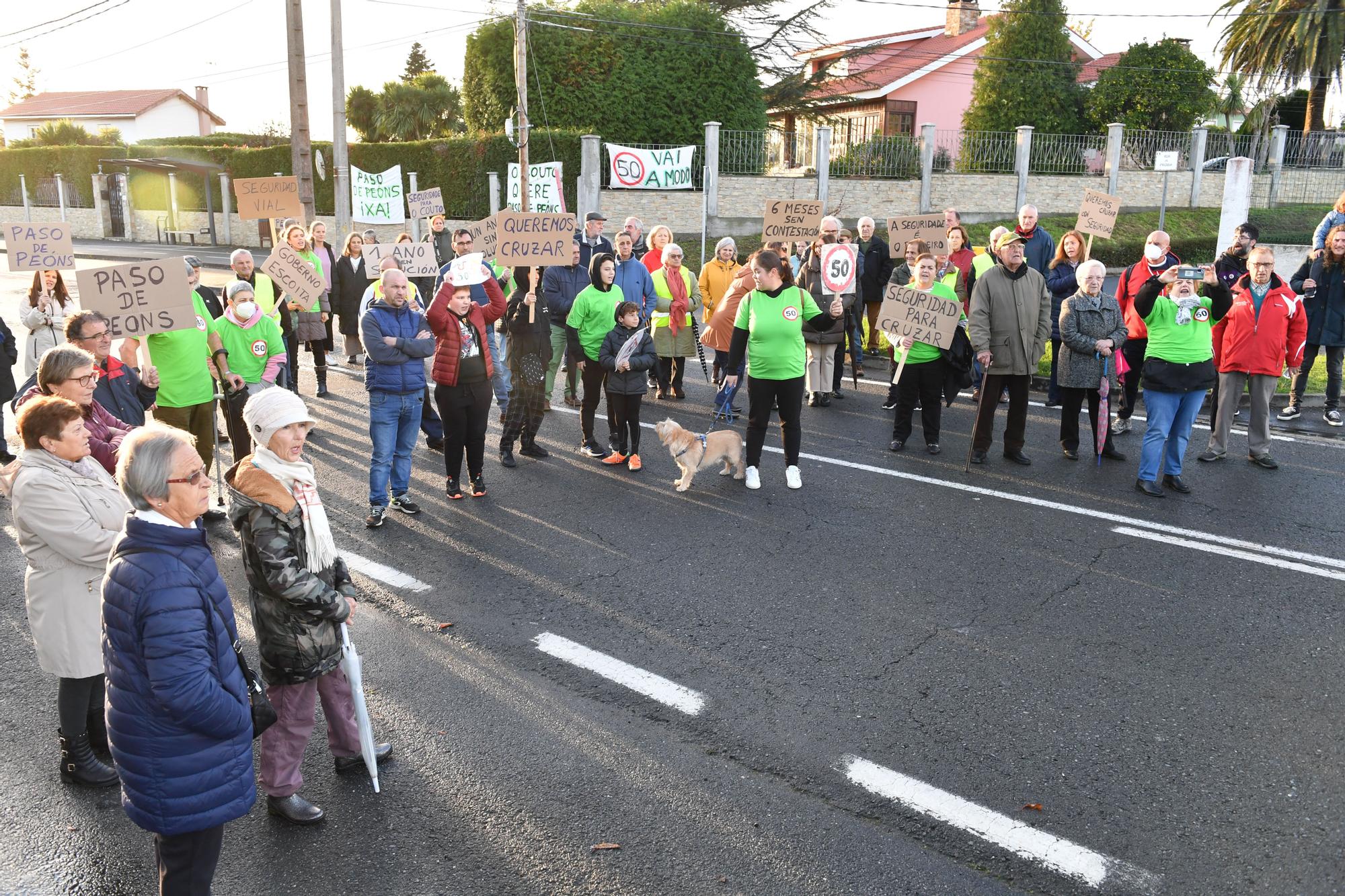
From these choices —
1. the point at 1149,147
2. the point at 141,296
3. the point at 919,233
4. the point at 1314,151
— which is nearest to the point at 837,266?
the point at 919,233

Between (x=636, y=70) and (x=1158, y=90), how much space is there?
1638 centimetres

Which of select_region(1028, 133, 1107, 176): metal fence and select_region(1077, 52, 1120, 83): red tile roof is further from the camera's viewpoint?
select_region(1077, 52, 1120, 83): red tile roof

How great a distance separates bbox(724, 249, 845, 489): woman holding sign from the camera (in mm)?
8195

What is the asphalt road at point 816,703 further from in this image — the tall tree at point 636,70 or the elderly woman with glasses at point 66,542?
the tall tree at point 636,70

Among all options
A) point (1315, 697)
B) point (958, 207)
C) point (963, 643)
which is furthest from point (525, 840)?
point (958, 207)

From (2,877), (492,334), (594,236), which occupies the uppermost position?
(594,236)

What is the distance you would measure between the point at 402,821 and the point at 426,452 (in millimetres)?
5940

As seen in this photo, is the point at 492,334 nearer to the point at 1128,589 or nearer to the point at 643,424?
the point at 643,424

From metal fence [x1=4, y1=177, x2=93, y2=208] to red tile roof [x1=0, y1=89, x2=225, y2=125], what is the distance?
72.9 feet

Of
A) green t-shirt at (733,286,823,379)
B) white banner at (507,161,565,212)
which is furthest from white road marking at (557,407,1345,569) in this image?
white banner at (507,161,565,212)

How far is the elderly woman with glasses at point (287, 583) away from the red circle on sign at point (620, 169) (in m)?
21.4

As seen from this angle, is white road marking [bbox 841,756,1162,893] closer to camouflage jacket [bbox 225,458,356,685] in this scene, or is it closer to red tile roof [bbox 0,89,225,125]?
camouflage jacket [bbox 225,458,356,685]

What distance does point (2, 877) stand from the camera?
148 inches

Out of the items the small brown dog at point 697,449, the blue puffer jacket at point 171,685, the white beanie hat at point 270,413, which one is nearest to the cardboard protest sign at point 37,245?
the small brown dog at point 697,449
